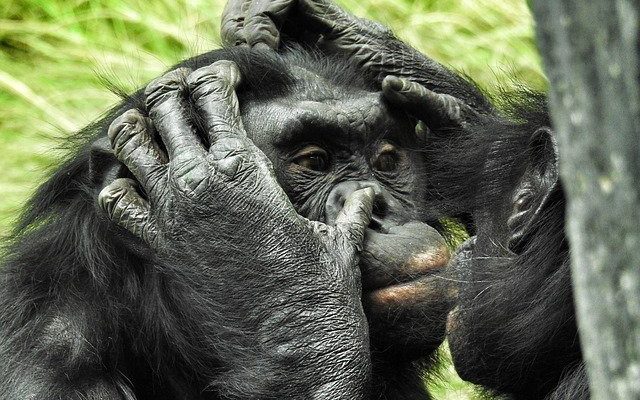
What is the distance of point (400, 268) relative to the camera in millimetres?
2803

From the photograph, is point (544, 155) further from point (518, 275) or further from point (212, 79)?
point (212, 79)

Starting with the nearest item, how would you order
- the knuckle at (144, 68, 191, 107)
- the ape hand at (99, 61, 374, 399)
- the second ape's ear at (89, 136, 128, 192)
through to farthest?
the ape hand at (99, 61, 374, 399), the knuckle at (144, 68, 191, 107), the second ape's ear at (89, 136, 128, 192)

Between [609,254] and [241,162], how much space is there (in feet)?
5.72

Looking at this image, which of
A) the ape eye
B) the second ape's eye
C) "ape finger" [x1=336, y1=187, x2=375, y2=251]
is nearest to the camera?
"ape finger" [x1=336, y1=187, x2=375, y2=251]

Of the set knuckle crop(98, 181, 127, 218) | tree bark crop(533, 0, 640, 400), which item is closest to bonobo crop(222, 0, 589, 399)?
knuckle crop(98, 181, 127, 218)

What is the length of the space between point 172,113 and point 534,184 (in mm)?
959

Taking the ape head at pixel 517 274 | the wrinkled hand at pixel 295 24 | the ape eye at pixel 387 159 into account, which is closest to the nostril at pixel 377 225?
the ape head at pixel 517 274

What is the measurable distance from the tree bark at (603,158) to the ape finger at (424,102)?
2.12 meters

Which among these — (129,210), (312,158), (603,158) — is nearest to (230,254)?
(129,210)

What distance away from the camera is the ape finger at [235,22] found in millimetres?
3449

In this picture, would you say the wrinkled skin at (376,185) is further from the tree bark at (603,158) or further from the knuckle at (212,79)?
the tree bark at (603,158)

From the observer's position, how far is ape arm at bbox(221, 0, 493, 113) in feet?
11.1

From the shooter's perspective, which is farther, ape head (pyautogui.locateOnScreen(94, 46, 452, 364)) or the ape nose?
the ape nose

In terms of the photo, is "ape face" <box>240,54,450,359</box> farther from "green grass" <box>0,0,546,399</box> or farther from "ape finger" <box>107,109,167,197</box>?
"green grass" <box>0,0,546,399</box>
